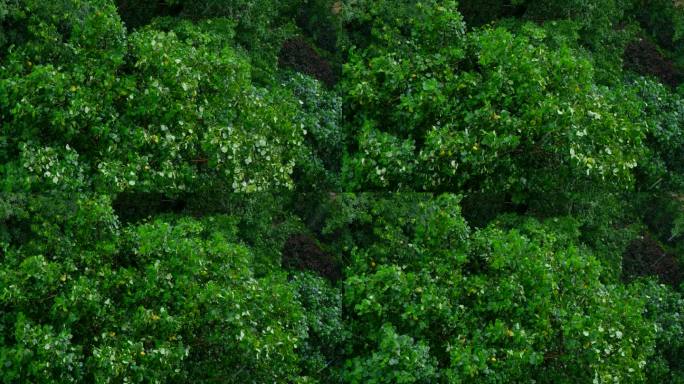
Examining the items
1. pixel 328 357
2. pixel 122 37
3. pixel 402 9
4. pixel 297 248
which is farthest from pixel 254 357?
pixel 402 9

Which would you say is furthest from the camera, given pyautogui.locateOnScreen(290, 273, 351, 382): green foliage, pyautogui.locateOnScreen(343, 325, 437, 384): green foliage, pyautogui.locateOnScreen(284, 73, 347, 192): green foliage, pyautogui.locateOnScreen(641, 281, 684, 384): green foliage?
pyautogui.locateOnScreen(284, 73, 347, 192): green foliage

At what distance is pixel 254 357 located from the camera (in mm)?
19406

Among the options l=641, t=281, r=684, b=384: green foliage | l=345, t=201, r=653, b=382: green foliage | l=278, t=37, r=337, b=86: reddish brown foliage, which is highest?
l=278, t=37, r=337, b=86: reddish brown foliage

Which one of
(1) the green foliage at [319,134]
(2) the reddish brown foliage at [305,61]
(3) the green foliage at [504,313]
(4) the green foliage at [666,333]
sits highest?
(2) the reddish brown foliage at [305,61]

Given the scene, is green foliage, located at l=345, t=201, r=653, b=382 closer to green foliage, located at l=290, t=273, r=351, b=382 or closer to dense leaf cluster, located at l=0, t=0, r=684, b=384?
dense leaf cluster, located at l=0, t=0, r=684, b=384

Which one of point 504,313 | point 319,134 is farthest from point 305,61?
point 504,313

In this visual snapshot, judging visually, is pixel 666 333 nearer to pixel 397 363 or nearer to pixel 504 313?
pixel 504 313

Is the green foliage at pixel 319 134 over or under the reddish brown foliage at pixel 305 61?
under

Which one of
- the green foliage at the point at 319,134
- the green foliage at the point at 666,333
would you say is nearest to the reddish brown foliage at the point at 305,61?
the green foliage at the point at 319,134

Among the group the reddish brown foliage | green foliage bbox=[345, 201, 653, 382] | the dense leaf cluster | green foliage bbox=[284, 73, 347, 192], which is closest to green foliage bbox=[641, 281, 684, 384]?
the dense leaf cluster

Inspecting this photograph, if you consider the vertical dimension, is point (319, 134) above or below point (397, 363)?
above

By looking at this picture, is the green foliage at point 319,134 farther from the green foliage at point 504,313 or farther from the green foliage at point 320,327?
the green foliage at point 504,313

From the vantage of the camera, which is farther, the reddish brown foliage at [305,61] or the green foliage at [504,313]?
the reddish brown foliage at [305,61]

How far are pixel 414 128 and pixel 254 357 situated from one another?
524 cm
